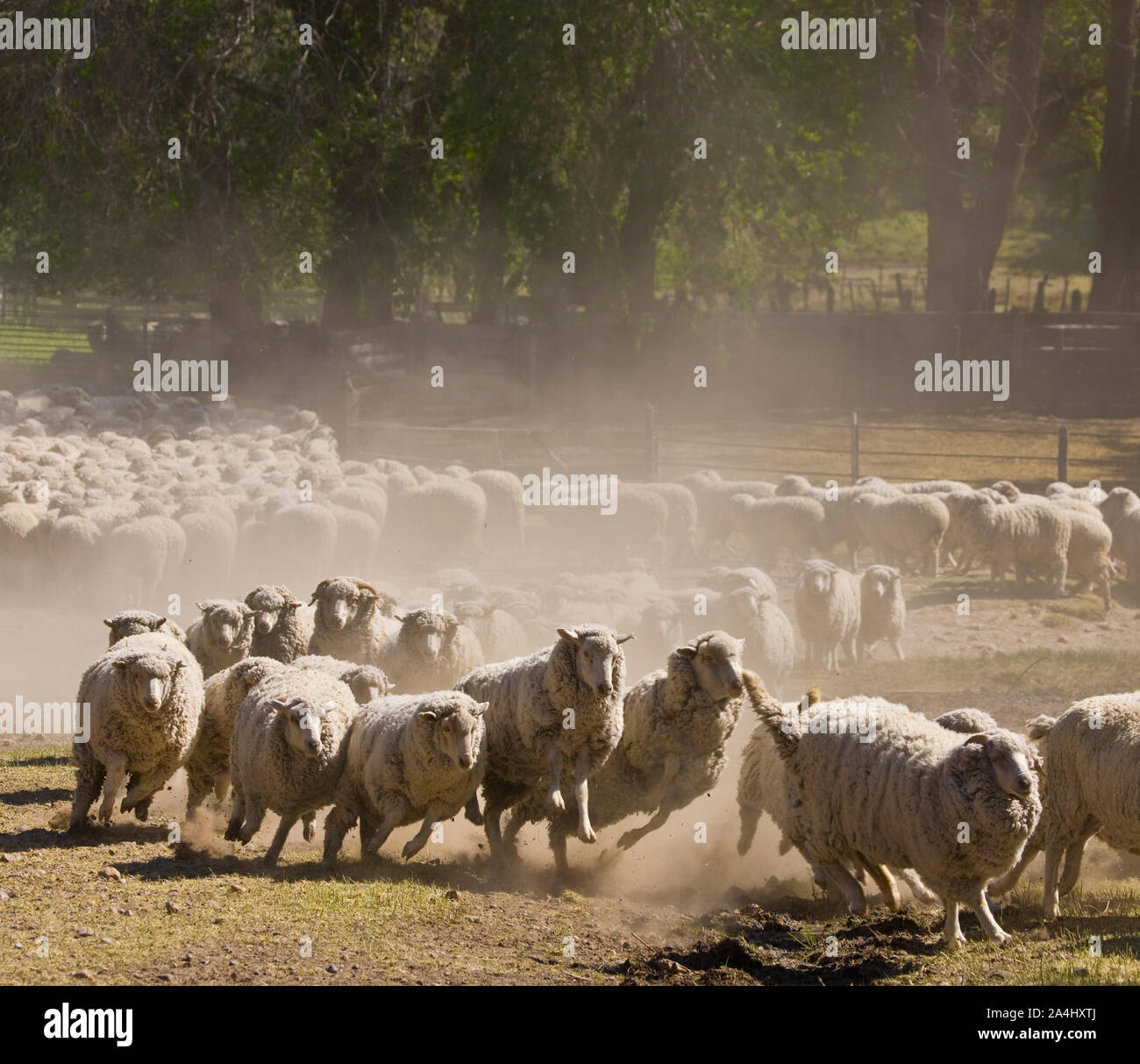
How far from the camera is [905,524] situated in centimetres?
1802

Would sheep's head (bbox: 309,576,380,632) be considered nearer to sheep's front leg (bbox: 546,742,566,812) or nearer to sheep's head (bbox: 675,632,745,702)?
sheep's front leg (bbox: 546,742,566,812)

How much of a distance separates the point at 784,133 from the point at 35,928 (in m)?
23.7

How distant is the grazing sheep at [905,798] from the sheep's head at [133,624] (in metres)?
→ 4.57

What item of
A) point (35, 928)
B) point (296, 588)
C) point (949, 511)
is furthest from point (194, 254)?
point (35, 928)

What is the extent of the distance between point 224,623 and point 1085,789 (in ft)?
20.2

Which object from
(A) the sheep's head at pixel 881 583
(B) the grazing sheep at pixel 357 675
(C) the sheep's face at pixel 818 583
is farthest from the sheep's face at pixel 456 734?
(A) the sheep's head at pixel 881 583

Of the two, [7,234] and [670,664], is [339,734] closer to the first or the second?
[670,664]

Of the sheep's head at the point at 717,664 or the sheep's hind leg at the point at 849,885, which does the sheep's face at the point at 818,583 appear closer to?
the sheep's head at the point at 717,664

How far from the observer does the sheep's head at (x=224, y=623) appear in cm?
1066

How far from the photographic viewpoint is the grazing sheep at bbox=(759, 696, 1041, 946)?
7008 mm

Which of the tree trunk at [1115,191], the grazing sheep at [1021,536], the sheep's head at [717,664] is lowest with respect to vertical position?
the sheep's head at [717,664]
